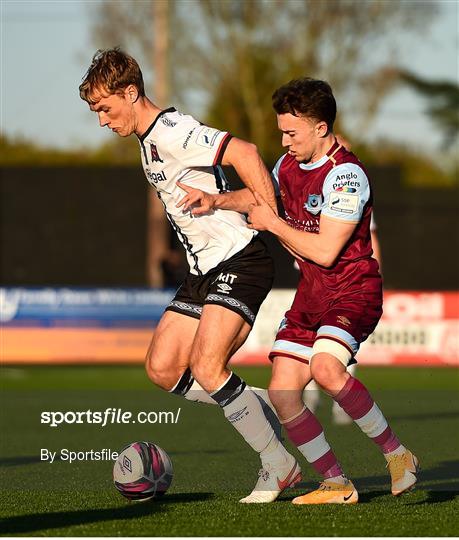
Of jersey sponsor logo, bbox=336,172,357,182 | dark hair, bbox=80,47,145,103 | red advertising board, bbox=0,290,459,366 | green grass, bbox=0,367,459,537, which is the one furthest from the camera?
red advertising board, bbox=0,290,459,366

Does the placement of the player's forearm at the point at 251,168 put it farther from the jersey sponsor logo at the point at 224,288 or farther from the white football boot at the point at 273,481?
the white football boot at the point at 273,481

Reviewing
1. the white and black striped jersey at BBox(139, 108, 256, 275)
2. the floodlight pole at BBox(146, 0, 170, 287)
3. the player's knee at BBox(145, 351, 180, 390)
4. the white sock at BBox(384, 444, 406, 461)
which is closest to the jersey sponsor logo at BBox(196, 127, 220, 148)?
the white and black striped jersey at BBox(139, 108, 256, 275)

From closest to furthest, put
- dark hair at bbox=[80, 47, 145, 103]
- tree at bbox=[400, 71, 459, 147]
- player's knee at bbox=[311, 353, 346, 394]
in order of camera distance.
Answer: player's knee at bbox=[311, 353, 346, 394] < dark hair at bbox=[80, 47, 145, 103] < tree at bbox=[400, 71, 459, 147]

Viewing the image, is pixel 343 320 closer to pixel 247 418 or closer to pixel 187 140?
pixel 247 418

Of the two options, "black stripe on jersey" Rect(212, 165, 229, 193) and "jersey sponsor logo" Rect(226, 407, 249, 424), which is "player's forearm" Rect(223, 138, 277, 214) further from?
"jersey sponsor logo" Rect(226, 407, 249, 424)

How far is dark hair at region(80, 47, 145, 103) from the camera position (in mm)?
7211

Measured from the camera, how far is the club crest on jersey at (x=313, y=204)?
23.4 ft

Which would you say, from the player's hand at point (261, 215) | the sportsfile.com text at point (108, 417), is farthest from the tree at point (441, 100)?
the player's hand at point (261, 215)

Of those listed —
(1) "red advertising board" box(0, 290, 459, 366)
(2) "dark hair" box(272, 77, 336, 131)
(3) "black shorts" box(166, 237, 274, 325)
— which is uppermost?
(2) "dark hair" box(272, 77, 336, 131)

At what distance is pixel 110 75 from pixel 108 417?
6340mm

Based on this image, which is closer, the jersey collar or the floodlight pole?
the jersey collar

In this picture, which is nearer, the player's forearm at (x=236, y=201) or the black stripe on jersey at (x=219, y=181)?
the player's forearm at (x=236, y=201)

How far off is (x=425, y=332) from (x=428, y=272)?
340 inches

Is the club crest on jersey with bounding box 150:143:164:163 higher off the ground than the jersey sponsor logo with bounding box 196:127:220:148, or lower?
lower
